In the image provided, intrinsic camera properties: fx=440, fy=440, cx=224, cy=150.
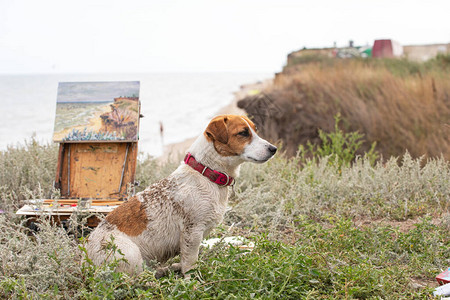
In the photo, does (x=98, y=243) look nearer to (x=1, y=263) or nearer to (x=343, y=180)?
(x=1, y=263)

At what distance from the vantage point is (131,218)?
304cm

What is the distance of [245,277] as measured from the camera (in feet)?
9.53

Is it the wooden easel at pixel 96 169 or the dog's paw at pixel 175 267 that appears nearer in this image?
the dog's paw at pixel 175 267

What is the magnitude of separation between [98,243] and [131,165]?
6.79ft

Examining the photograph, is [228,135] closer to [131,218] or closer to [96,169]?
[131,218]

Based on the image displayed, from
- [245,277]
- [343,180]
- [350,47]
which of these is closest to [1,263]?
[245,277]

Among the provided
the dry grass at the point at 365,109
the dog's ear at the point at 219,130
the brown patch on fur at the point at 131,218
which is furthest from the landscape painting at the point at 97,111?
the dry grass at the point at 365,109

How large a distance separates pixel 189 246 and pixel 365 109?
725cm

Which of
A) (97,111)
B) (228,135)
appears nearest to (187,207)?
(228,135)

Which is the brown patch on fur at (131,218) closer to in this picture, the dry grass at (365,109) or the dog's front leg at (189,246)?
the dog's front leg at (189,246)

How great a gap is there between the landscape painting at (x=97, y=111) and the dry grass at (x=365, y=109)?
386cm

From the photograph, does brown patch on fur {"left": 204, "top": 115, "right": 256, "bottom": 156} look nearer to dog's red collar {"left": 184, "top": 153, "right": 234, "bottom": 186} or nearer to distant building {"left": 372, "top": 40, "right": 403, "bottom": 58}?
dog's red collar {"left": 184, "top": 153, "right": 234, "bottom": 186}

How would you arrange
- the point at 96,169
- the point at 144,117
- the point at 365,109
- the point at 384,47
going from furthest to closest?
the point at 384,47, the point at 144,117, the point at 365,109, the point at 96,169

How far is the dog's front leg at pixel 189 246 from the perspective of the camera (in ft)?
9.81
